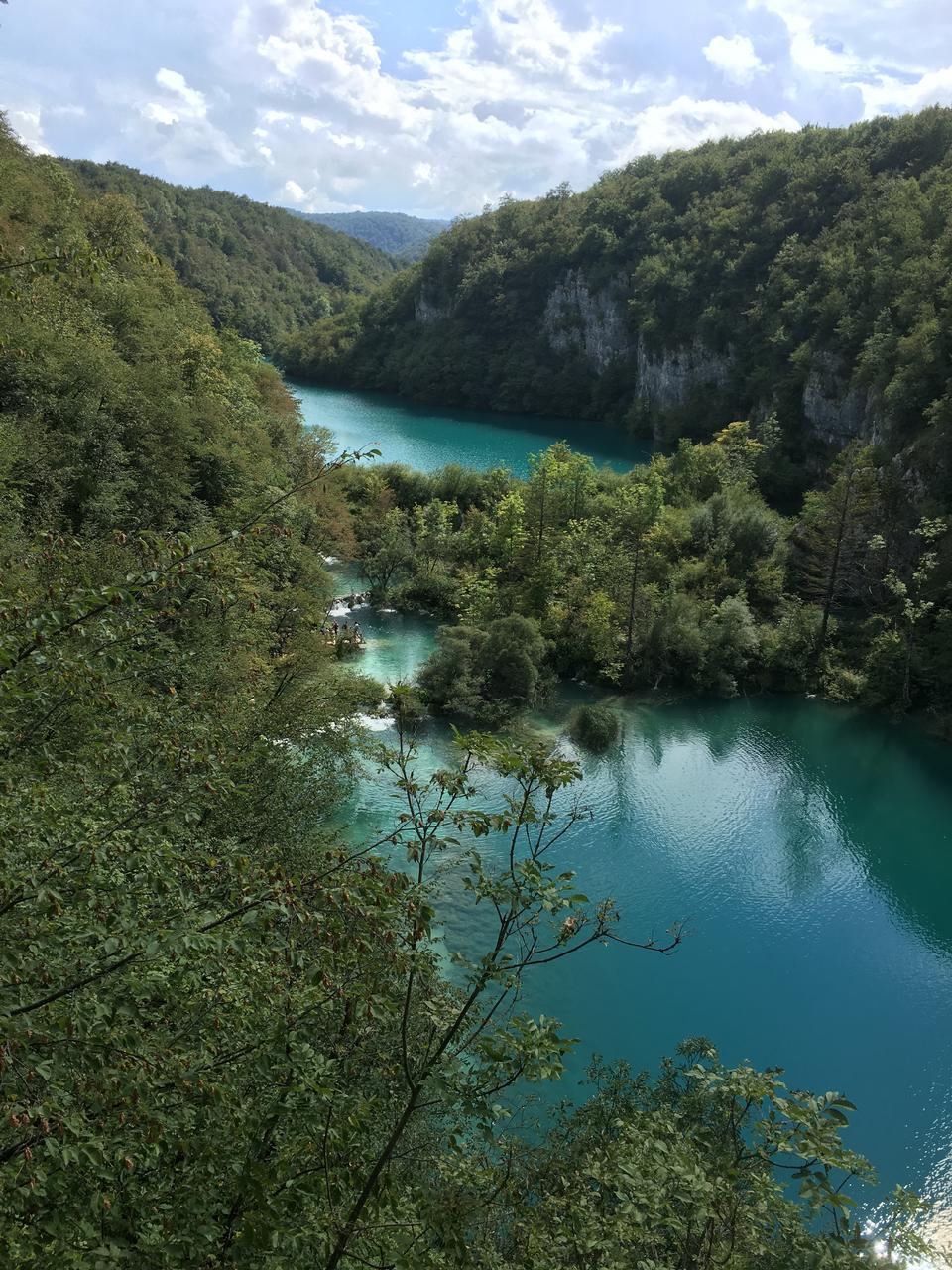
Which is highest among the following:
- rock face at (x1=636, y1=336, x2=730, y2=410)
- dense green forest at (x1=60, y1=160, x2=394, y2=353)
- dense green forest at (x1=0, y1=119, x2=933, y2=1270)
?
dense green forest at (x1=60, y1=160, x2=394, y2=353)

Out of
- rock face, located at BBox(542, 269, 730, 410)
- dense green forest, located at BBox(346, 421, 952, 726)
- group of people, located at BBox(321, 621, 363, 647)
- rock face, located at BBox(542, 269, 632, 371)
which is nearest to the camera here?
dense green forest, located at BBox(346, 421, 952, 726)

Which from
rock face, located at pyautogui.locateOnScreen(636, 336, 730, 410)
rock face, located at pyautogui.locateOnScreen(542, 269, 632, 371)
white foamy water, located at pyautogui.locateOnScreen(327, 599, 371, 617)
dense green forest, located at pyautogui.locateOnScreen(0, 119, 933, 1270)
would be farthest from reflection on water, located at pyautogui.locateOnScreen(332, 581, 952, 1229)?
rock face, located at pyautogui.locateOnScreen(542, 269, 632, 371)

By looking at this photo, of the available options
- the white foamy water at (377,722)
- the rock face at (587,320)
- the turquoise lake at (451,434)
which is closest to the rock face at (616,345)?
the rock face at (587,320)

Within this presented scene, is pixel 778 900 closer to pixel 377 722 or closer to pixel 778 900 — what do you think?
pixel 778 900

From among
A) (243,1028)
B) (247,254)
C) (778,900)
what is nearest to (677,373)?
(778,900)

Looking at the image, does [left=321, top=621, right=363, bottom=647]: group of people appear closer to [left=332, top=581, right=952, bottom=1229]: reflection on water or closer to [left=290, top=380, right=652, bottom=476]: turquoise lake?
[left=332, top=581, right=952, bottom=1229]: reflection on water
